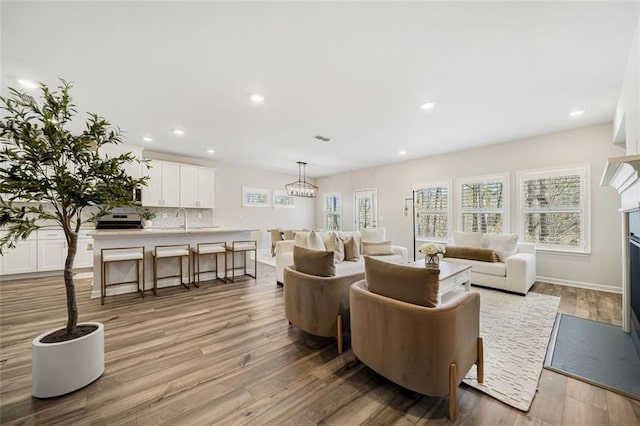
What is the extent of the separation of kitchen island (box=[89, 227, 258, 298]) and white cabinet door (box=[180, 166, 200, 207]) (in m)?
1.69

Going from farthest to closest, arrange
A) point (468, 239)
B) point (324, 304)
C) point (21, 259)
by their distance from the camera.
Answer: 1. point (468, 239)
2. point (21, 259)
3. point (324, 304)

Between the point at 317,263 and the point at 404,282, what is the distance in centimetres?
96

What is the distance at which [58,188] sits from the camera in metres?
1.76

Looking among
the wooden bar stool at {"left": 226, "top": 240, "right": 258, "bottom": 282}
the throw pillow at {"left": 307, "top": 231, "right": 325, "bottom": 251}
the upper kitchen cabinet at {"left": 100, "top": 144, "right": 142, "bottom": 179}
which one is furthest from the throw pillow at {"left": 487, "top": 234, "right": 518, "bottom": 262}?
the upper kitchen cabinet at {"left": 100, "top": 144, "right": 142, "bottom": 179}

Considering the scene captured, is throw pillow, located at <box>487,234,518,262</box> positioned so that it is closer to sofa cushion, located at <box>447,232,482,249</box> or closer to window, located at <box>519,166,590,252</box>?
sofa cushion, located at <box>447,232,482,249</box>

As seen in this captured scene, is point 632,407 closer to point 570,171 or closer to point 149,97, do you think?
point 570,171

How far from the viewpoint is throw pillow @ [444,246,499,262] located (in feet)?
14.3

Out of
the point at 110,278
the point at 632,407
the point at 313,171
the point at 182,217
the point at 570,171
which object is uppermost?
the point at 313,171

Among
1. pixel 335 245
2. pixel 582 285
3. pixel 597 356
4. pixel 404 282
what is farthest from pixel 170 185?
pixel 582 285

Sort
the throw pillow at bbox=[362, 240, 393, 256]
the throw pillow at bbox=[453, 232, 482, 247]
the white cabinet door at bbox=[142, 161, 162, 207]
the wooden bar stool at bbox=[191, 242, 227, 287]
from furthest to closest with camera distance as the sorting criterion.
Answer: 1. the white cabinet door at bbox=[142, 161, 162, 207]
2. the throw pillow at bbox=[362, 240, 393, 256]
3. the throw pillow at bbox=[453, 232, 482, 247]
4. the wooden bar stool at bbox=[191, 242, 227, 287]

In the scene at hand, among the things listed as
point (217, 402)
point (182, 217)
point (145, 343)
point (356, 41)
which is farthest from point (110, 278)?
point (356, 41)

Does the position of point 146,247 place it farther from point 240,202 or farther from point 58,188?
point 240,202

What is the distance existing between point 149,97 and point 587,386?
16.9 feet

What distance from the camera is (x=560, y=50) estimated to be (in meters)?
2.32
